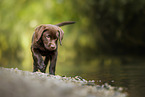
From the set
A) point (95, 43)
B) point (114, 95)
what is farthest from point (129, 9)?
point (114, 95)

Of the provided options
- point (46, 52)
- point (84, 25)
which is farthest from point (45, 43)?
point (84, 25)

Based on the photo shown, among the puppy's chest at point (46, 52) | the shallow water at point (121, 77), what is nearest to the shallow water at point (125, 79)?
the shallow water at point (121, 77)

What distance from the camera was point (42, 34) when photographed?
10.3 feet

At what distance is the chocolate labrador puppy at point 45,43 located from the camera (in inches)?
121

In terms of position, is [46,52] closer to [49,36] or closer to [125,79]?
[49,36]

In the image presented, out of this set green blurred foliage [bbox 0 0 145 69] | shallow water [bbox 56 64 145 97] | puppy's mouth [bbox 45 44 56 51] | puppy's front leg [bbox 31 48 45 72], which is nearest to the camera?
shallow water [bbox 56 64 145 97]

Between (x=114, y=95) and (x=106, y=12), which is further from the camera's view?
(x=106, y=12)

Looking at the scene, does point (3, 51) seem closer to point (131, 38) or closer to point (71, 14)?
point (71, 14)

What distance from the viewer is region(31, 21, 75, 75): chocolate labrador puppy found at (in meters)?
3.09

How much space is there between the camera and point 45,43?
311 centimetres

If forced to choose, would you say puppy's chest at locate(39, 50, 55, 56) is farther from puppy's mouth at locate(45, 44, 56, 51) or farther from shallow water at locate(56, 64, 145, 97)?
shallow water at locate(56, 64, 145, 97)

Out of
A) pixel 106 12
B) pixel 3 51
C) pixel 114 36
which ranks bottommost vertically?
pixel 3 51

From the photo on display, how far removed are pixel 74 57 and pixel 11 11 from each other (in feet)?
11.8

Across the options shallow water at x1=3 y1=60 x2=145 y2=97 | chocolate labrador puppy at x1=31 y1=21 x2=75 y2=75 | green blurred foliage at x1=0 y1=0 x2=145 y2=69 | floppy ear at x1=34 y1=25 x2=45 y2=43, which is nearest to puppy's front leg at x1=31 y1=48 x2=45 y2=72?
chocolate labrador puppy at x1=31 y1=21 x2=75 y2=75
